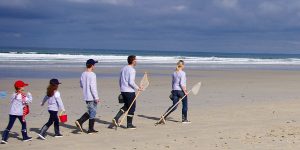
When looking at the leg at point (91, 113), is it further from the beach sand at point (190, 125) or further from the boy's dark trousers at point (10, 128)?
the boy's dark trousers at point (10, 128)

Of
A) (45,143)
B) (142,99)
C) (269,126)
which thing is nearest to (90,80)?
(45,143)

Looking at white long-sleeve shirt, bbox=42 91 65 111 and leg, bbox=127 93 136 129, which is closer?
white long-sleeve shirt, bbox=42 91 65 111

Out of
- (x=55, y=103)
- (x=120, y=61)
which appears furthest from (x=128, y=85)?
(x=120, y=61)

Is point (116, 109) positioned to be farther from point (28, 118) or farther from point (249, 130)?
point (249, 130)

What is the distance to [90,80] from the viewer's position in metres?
9.59

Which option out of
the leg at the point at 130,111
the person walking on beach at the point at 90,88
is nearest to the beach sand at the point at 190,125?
the leg at the point at 130,111

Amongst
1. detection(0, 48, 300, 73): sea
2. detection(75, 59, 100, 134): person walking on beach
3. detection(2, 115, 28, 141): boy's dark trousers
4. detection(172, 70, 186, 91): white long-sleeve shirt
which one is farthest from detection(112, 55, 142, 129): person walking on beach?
detection(0, 48, 300, 73): sea

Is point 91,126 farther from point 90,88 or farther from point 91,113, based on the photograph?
point 90,88

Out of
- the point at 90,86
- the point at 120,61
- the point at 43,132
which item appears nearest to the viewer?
the point at 43,132

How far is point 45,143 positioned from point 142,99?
25.1 ft

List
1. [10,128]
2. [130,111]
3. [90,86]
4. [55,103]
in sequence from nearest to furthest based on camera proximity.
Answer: [10,128] → [55,103] → [90,86] → [130,111]

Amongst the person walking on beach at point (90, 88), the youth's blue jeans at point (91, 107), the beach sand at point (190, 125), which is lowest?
the beach sand at point (190, 125)

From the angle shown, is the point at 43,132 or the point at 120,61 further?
the point at 120,61

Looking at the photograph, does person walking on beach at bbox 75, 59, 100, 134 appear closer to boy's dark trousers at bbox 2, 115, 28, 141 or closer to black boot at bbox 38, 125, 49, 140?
black boot at bbox 38, 125, 49, 140
